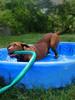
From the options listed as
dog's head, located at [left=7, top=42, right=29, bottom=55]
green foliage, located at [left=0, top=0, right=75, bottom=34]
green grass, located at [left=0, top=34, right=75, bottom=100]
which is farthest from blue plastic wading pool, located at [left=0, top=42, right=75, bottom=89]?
green foliage, located at [left=0, top=0, right=75, bottom=34]

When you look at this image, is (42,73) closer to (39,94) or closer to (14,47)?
(39,94)

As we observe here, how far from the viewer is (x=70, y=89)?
5355mm

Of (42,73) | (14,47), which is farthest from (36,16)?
(42,73)

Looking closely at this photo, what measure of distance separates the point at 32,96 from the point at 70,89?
668 mm

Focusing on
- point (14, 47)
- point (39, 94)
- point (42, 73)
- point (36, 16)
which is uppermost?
point (14, 47)

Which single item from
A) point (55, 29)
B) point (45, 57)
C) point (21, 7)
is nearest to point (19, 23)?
point (21, 7)

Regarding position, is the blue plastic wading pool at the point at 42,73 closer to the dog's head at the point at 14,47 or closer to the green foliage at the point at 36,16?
the dog's head at the point at 14,47

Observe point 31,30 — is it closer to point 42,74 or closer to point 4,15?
point 4,15

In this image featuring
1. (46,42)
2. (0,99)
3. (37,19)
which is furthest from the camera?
(37,19)

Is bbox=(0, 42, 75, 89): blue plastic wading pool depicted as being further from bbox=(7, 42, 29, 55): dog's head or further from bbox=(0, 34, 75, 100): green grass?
bbox=(7, 42, 29, 55): dog's head

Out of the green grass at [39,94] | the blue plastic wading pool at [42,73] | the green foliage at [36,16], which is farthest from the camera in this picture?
the green foliage at [36,16]

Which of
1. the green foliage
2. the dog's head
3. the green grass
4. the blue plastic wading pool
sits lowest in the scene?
the green foliage

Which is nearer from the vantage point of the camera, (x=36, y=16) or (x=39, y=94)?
(x=39, y=94)

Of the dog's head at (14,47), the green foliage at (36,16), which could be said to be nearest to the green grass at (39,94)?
the dog's head at (14,47)
